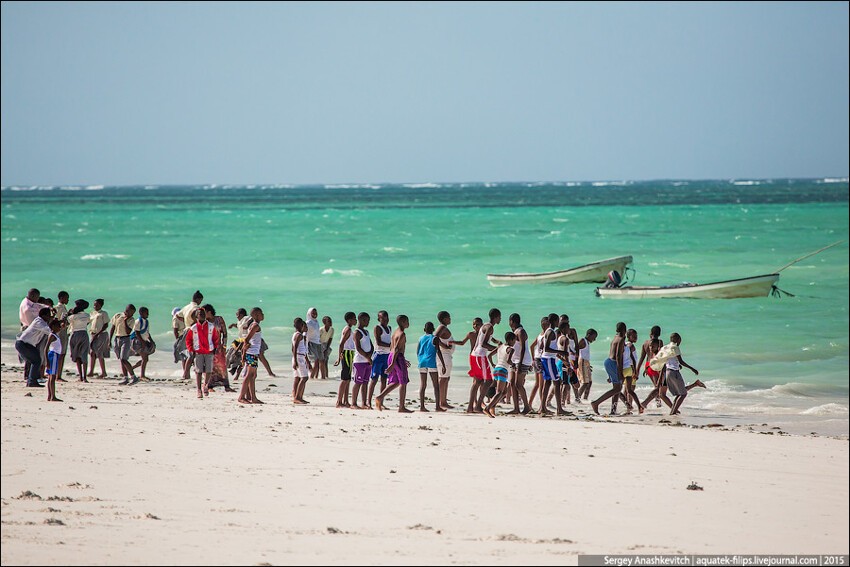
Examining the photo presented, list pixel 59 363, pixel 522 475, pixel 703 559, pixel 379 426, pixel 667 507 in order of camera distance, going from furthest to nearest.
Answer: pixel 59 363, pixel 379 426, pixel 522 475, pixel 667 507, pixel 703 559

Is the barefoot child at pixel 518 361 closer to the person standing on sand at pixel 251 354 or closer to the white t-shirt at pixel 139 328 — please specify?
the person standing on sand at pixel 251 354

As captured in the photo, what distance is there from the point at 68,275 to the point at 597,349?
83.1 ft

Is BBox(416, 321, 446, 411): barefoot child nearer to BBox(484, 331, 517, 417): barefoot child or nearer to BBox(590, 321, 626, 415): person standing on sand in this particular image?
BBox(484, 331, 517, 417): barefoot child

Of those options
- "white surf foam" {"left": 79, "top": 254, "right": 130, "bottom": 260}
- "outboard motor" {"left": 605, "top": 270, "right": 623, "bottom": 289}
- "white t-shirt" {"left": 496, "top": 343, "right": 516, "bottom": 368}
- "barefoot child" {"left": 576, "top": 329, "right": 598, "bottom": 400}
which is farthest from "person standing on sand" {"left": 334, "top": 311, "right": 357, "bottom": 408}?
"white surf foam" {"left": 79, "top": 254, "right": 130, "bottom": 260}

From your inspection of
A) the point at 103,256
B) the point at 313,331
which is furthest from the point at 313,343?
the point at 103,256

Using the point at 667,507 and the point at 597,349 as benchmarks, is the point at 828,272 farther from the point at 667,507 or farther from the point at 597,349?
the point at 667,507

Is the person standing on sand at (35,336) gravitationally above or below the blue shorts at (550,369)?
above

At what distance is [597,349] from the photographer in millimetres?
19031

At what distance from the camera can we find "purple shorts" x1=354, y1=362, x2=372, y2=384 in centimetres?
1227

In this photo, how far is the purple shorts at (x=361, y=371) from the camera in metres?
12.3

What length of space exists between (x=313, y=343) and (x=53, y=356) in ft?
13.3

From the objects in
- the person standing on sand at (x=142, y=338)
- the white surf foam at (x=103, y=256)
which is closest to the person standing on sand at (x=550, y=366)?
the person standing on sand at (x=142, y=338)

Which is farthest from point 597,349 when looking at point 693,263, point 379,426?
Answer: point 693,263

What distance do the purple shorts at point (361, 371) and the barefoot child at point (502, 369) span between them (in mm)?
1578
